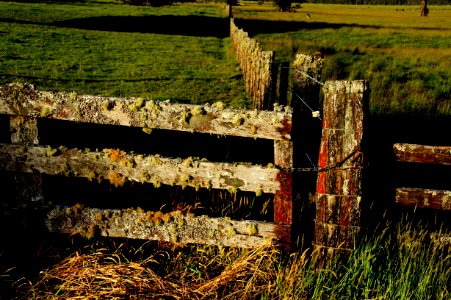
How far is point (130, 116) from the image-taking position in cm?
350

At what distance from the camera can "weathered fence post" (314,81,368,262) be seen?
319cm

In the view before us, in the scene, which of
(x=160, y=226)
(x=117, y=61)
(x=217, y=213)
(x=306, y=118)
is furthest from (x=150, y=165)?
(x=117, y=61)

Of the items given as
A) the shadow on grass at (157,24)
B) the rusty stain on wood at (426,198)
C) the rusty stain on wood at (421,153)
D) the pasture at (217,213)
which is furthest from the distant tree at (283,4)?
the rusty stain on wood at (426,198)

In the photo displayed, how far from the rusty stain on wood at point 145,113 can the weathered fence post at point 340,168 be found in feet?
1.15

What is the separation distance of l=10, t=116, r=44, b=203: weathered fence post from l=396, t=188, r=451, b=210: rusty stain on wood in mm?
3253

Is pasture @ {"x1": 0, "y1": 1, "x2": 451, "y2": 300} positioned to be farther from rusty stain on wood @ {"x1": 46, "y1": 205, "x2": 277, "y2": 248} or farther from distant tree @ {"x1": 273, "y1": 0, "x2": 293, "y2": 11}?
distant tree @ {"x1": 273, "y1": 0, "x2": 293, "y2": 11}

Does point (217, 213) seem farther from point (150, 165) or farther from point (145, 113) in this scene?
point (145, 113)

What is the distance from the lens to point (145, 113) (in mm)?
3465

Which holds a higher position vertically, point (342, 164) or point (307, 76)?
point (307, 76)

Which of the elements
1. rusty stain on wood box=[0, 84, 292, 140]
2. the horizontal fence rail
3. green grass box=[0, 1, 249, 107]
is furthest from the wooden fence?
green grass box=[0, 1, 249, 107]

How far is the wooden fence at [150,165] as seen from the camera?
3.37 m

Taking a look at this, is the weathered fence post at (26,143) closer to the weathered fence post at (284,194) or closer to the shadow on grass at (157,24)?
the weathered fence post at (284,194)

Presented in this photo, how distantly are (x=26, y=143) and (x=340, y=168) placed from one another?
2.67 meters

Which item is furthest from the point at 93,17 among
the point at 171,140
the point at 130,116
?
the point at 130,116
